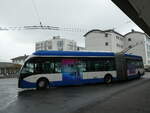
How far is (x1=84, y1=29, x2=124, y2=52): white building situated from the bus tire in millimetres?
39531

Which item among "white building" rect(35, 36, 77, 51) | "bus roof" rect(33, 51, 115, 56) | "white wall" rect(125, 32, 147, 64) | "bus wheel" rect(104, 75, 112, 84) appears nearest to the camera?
"bus roof" rect(33, 51, 115, 56)

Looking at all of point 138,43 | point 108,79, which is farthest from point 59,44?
point 108,79

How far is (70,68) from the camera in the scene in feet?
45.5

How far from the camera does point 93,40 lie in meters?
53.9

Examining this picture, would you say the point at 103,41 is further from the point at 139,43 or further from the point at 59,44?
the point at 59,44

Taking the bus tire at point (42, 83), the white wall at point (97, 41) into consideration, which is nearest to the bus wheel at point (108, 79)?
the bus tire at point (42, 83)

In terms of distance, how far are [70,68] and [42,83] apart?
265 centimetres

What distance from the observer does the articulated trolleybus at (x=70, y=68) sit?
12398mm

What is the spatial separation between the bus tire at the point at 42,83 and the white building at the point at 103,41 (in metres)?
39.5

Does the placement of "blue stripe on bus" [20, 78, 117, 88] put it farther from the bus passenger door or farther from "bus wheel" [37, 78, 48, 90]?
"bus wheel" [37, 78, 48, 90]

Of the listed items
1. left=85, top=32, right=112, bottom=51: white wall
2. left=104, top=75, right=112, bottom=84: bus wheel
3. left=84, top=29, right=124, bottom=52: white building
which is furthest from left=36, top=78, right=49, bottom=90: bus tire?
left=85, top=32, right=112, bottom=51: white wall

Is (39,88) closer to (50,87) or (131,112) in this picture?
(50,87)

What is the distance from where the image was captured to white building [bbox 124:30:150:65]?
56.6 metres

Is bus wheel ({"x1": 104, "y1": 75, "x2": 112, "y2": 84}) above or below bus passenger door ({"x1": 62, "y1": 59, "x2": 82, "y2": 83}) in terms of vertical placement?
below
